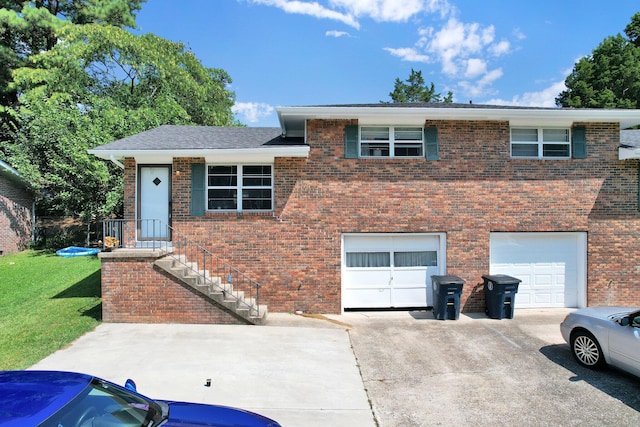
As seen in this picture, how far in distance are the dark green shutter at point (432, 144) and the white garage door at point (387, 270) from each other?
213 centimetres

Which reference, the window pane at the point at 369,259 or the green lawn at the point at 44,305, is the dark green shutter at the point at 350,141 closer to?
the window pane at the point at 369,259

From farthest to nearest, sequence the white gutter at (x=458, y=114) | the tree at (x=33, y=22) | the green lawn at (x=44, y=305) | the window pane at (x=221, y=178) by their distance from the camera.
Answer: the tree at (x=33, y=22), the window pane at (x=221, y=178), the white gutter at (x=458, y=114), the green lawn at (x=44, y=305)

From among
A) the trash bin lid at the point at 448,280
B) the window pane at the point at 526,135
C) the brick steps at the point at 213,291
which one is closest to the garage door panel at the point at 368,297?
the trash bin lid at the point at 448,280

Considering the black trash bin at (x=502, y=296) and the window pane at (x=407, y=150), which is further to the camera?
the window pane at (x=407, y=150)

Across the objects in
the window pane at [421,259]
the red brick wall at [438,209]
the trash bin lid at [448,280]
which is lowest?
the trash bin lid at [448,280]

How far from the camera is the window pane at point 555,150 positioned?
32.8ft

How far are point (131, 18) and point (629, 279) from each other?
31782 mm

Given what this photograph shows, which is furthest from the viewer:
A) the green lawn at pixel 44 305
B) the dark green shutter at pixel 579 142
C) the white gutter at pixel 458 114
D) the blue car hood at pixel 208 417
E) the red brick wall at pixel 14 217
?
the red brick wall at pixel 14 217

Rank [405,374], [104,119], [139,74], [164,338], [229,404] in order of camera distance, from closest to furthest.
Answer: [229,404], [405,374], [164,338], [104,119], [139,74]

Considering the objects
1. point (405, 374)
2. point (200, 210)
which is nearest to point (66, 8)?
point (200, 210)

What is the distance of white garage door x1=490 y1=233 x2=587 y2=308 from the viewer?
9914mm

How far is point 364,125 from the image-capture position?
9719 millimetres

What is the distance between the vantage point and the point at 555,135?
10.0 m

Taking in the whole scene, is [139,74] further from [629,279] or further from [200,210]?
[629,279]
